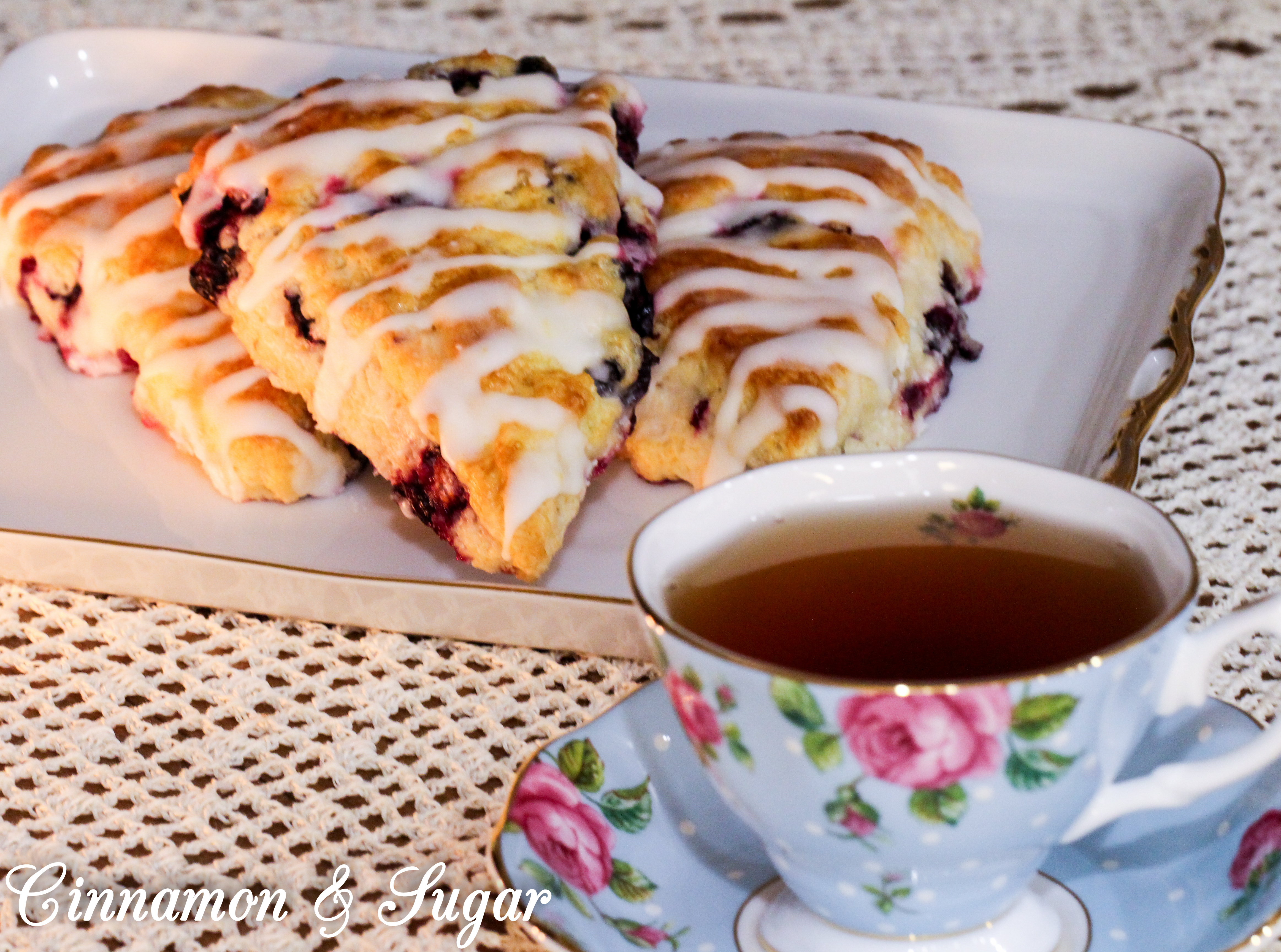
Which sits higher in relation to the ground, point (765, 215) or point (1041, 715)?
point (1041, 715)

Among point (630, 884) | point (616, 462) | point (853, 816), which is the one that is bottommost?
point (616, 462)

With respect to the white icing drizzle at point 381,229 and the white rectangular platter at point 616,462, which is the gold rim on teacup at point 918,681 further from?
the white icing drizzle at point 381,229

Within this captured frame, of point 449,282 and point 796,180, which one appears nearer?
point 449,282

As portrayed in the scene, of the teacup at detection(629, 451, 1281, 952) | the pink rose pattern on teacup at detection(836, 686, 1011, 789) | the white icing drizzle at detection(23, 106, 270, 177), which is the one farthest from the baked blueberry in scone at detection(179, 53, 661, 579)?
the pink rose pattern on teacup at detection(836, 686, 1011, 789)

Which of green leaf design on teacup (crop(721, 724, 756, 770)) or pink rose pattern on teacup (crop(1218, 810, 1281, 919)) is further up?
green leaf design on teacup (crop(721, 724, 756, 770))

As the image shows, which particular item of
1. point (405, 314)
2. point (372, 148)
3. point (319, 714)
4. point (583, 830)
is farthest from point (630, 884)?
point (372, 148)

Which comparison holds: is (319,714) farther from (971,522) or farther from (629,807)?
(971,522)

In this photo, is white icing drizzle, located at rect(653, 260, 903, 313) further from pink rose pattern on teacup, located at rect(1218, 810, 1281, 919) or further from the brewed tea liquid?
pink rose pattern on teacup, located at rect(1218, 810, 1281, 919)

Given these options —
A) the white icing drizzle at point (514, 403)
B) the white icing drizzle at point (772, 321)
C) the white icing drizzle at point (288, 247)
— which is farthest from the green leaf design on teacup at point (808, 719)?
the white icing drizzle at point (288, 247)
